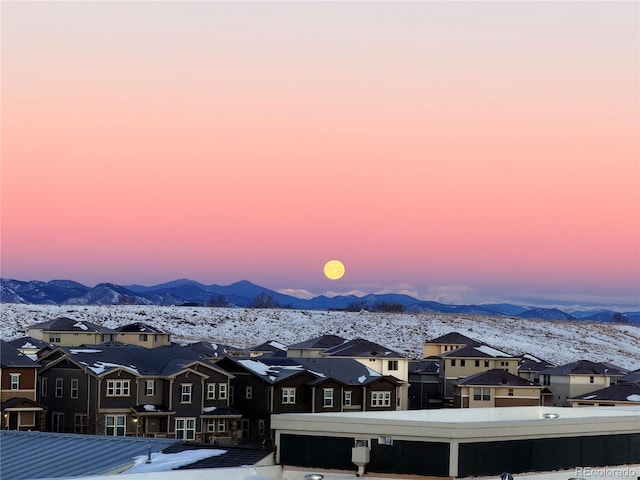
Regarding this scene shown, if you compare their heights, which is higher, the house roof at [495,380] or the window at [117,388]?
the window at [117,388]

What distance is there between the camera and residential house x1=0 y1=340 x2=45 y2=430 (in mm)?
64125

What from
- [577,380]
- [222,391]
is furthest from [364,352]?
[222,391]

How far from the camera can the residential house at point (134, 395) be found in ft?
213

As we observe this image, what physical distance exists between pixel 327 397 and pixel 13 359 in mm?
20033

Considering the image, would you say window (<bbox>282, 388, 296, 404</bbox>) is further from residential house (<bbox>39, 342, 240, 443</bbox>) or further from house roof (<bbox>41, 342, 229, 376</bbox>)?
house roof (<bbox>41, 342, 229, 376</bbox>)

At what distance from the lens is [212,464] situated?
2702 centimetres

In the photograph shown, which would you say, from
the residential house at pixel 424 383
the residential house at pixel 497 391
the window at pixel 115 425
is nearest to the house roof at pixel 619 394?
the residential house at pixel 497 391

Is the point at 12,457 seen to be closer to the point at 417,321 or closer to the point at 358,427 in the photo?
the point at 358,427

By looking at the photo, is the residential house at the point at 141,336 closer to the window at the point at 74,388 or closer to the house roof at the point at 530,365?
the house roof at the point at 530,365

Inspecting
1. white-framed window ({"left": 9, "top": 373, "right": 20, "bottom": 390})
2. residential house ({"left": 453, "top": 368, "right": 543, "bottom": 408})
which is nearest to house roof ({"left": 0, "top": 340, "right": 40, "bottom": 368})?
white-framed window ({"left": 9, "top": 373, "right": 20, "bottom": 390})

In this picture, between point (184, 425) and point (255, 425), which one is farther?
point (255, 425)

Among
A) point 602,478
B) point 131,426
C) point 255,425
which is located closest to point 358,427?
point 602,478

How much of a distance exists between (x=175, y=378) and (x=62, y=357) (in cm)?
703

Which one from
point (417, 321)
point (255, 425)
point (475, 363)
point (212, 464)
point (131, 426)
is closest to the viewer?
point (212, 464)
